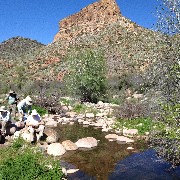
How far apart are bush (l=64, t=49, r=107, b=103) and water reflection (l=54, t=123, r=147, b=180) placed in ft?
49.7

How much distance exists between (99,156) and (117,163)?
1.08 metres

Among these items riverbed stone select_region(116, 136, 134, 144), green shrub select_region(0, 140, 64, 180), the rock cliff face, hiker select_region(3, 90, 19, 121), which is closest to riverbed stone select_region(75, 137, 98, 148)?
riverbed stone select_region(116, 136, 134, 144)

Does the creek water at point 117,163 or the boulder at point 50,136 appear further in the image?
the boulder at point 50,136

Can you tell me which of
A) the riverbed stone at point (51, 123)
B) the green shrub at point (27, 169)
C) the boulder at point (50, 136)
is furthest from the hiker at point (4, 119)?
the green shrub at point (27, 169)

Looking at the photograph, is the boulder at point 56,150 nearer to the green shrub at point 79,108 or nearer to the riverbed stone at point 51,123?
the riverbed stone at point 51,123

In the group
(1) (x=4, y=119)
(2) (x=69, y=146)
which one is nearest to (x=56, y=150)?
(2) (x=69, y=146)

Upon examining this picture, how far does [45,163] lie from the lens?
9844 millimetres

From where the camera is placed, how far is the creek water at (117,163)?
11.3 meters

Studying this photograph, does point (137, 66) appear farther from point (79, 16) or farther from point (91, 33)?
point (79, 16)

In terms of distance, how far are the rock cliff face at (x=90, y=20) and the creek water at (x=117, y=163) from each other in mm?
75656

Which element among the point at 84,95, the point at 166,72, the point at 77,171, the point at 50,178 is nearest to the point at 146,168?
the point at 77,171

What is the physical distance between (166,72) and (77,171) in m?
4.50

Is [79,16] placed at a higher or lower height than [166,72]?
higher

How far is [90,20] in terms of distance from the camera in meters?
99.4
